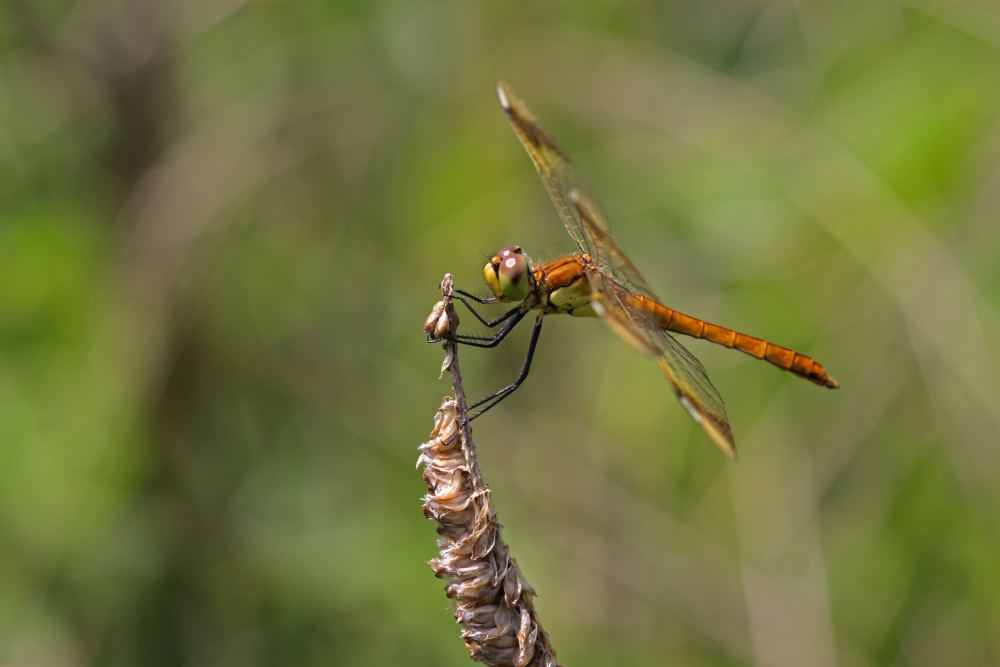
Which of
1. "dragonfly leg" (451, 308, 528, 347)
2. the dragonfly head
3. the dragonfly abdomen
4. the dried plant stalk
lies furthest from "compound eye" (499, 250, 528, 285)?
the dried plant stalk

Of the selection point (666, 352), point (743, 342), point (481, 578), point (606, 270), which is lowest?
point (481, 578)

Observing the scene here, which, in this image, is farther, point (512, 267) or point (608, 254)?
point (608, 254)

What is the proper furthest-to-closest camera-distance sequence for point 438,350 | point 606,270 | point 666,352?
point 438,350
point 606,270
point 666,352

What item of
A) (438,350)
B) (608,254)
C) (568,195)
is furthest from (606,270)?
(438,350)

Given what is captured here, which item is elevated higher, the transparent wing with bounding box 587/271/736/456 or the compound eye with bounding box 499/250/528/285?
the compound eye with bounding box 499/250/528/285

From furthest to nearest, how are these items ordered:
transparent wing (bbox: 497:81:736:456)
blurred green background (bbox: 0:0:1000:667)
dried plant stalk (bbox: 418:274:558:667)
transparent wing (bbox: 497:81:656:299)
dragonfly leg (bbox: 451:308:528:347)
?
blurred green background (bbox: 0:0:1000:667) < transparent wing (bbox: 497:81:656:299) < dragonfly leg (bbox: 451:308:528:347) < transparent wing (bbox: 497:81:736:456) < dried plant stalk (bbox: 418:274:558:667)

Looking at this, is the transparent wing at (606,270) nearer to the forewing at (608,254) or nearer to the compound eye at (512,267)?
the forewing at (608,254)

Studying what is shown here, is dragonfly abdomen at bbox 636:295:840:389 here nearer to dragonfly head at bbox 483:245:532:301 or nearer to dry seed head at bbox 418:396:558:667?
dragonfly head at bbox 483:245:532:301

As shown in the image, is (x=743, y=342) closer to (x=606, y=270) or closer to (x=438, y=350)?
(x=606, y=270)
